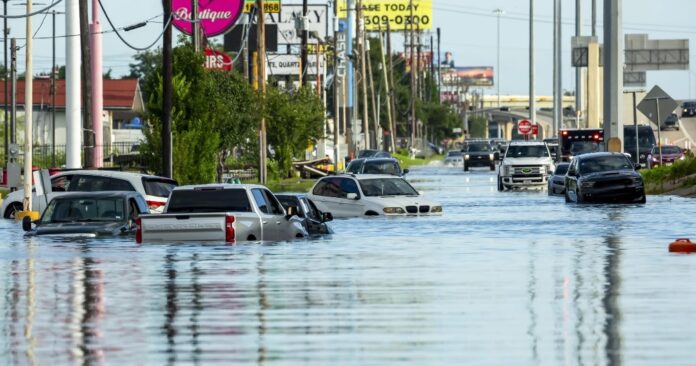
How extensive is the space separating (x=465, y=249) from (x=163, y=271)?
23.8 feet

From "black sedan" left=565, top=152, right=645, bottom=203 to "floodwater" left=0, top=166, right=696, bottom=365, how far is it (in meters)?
14.8

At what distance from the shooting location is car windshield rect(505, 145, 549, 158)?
71.7 metres

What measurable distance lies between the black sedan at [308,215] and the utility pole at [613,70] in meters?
28.3

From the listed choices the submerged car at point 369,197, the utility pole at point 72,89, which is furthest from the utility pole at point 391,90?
the submerged car at point 369,197

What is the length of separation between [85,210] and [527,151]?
132ft

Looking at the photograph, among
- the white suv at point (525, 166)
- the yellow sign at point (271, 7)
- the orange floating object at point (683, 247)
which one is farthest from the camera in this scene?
the yellow sign at point (271, 7)

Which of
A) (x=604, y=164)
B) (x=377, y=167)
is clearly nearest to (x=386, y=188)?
(x=604, y=164)

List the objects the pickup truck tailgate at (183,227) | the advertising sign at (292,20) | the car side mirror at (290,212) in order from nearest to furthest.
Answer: the pickup truck tailgate at (183,227), the car side mirror at (290,212), the advertising sign at (292,20)

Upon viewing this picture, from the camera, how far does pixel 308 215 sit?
117 feet

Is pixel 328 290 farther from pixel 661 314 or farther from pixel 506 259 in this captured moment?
pixel 506 259

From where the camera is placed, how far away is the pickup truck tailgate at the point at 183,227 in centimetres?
3019

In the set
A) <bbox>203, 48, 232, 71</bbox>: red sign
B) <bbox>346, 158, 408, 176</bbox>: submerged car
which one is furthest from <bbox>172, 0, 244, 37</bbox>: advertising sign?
<bbox>346, 158, 408, 176</bbox>: submerged car

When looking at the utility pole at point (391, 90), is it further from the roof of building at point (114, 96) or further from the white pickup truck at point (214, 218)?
the white pickup truck at point (214, 218)

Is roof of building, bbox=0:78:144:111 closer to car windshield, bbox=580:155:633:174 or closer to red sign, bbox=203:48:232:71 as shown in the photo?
red sign, bbox=203:48:232:71
